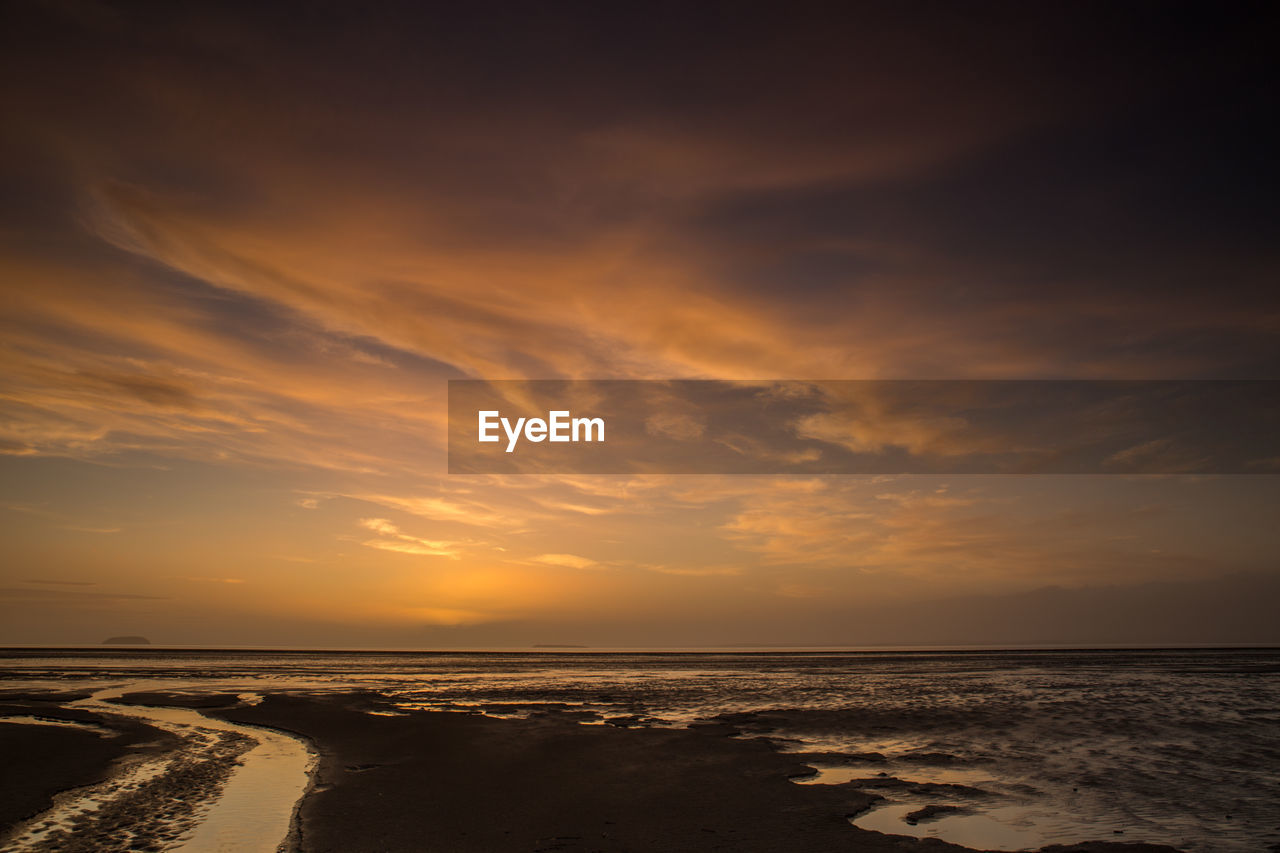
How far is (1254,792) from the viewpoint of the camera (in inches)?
666

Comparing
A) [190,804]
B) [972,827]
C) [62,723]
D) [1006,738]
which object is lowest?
[1006,738]

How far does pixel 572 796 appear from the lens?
53.7ft

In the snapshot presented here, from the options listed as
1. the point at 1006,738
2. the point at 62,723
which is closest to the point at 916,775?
the point at 1006,738

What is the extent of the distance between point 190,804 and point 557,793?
24.8 ft

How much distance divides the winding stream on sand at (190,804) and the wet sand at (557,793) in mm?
588

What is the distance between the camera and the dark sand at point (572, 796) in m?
12.8

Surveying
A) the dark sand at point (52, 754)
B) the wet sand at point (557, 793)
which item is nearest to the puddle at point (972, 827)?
→ the wet sand at point (557, 793)

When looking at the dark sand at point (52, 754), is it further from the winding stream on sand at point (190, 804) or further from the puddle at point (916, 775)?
the puddle at point (916, 775)

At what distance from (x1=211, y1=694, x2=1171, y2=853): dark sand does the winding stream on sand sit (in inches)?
29.1

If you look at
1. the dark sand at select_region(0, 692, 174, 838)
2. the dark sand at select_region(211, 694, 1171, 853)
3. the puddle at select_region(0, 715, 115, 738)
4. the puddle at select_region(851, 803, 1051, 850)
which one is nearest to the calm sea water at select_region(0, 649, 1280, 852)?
the puddle at select_region(851, 803, 1051, 850)

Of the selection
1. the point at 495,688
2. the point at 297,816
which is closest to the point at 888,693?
the point at 495,688

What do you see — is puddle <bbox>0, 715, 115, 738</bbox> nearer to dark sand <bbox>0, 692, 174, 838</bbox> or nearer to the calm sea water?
dark sand <bbox>0, 692, 174, 838</bbox>

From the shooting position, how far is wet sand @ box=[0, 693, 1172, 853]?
41.9 feet

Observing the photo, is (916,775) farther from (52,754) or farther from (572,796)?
(52,754)
